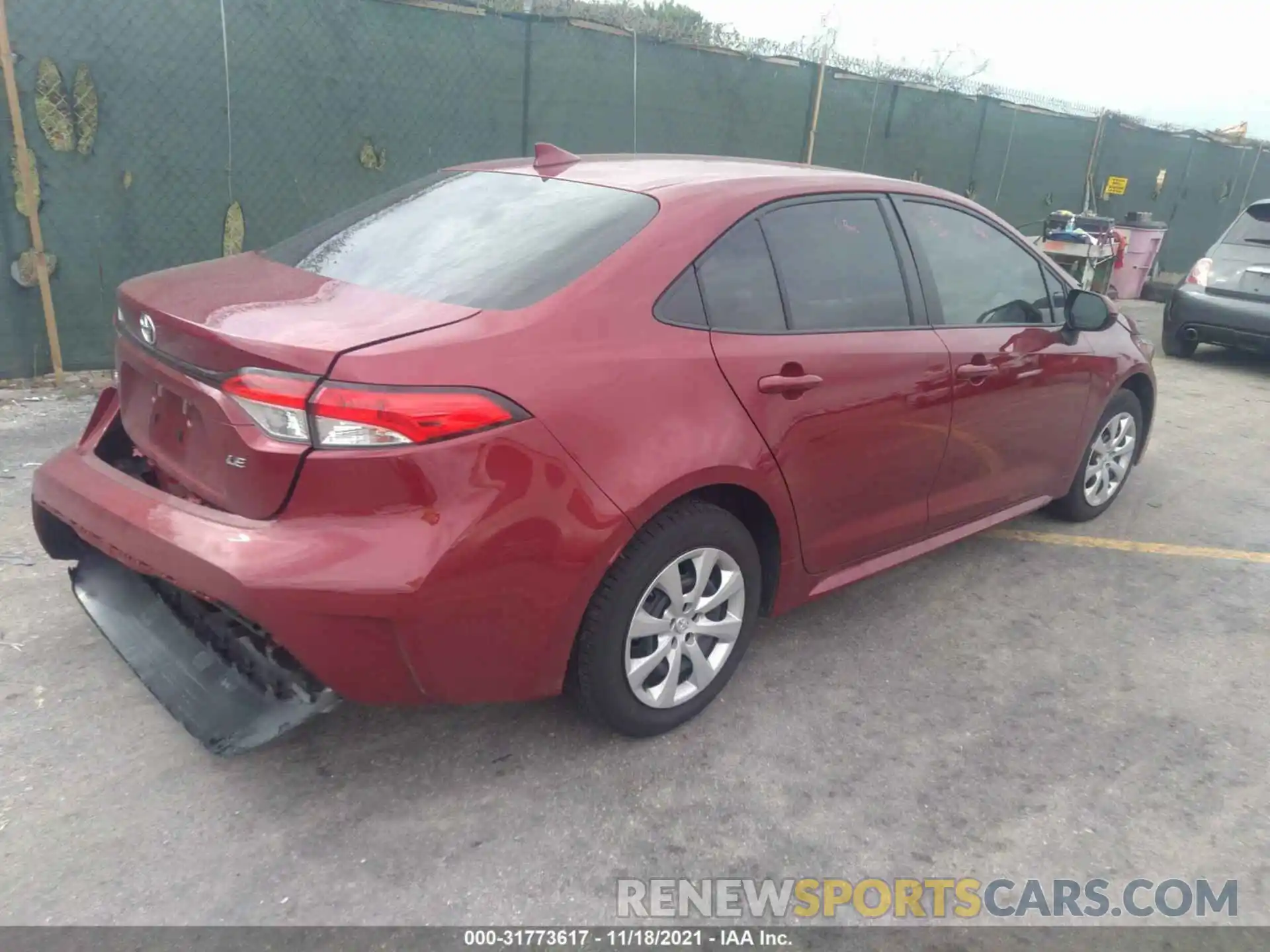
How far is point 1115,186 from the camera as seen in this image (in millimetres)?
12797

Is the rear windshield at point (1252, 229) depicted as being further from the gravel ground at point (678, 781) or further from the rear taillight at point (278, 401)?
the rear taillight at point (278, 401)

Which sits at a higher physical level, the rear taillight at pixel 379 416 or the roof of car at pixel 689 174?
the roof of car at pixel 689 174

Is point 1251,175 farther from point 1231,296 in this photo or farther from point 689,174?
point 689,174

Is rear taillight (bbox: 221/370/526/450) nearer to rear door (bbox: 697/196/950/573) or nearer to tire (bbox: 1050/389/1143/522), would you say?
rear door (bbox: 697/196/950/573)

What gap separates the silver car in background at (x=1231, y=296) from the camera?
8242mm

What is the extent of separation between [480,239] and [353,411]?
825mm

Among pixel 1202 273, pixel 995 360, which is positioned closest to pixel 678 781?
pixel 995 360

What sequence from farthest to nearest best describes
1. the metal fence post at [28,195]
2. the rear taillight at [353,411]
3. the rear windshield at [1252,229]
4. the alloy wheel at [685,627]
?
the rear windshield at [1252,229] → the metal fence post at [28,195] → the alloy wheel at [685,627] → the rear taillight at [353,411]

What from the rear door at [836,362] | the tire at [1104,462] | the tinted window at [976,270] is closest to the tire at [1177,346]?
the tire at [1104,462]

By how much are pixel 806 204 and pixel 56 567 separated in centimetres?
302

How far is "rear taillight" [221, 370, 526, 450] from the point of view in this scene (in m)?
2.09

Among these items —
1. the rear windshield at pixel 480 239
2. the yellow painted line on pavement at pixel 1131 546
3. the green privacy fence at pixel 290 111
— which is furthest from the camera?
the green privacy fence at pixel 290 111

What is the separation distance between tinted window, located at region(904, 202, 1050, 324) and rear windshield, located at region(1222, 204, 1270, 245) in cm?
617

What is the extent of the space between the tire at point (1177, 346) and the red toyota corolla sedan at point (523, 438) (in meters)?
6.65
